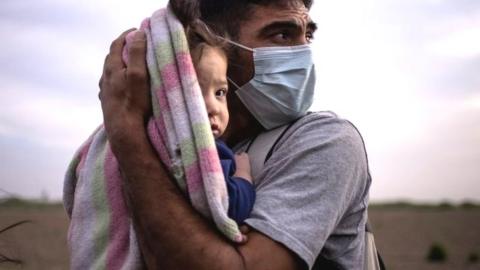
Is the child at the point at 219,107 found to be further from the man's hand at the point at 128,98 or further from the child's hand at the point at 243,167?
the man's hand at the point at 128,98

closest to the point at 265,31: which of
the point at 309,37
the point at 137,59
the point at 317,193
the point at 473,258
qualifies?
the point at 309,37

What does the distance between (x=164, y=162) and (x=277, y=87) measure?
110 cm

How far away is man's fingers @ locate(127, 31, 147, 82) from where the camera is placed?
10.6 feet

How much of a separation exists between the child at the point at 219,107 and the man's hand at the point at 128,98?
0.24 meters

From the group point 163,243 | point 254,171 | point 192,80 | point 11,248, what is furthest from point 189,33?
point 11,248

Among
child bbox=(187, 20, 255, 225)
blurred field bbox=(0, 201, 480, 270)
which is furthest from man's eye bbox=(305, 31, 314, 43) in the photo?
blurred field bbox=(0, 201, 480, 270)

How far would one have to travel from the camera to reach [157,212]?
3.05 meters

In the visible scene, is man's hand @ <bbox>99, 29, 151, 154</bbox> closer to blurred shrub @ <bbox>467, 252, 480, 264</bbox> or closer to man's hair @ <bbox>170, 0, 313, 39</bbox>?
man's hair @ <bbox>170, 0, 313, 39</bbox>

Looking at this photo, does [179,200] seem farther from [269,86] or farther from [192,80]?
[269,86]

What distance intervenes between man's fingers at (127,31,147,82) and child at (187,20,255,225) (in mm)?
221

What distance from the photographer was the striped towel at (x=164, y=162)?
3.00 metres

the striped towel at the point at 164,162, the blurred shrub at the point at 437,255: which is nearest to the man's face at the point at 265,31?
the striped towel at the point at 164,162

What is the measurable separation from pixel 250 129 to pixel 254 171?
589 millimetres

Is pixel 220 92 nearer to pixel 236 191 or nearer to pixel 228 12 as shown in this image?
pixel 236 191
